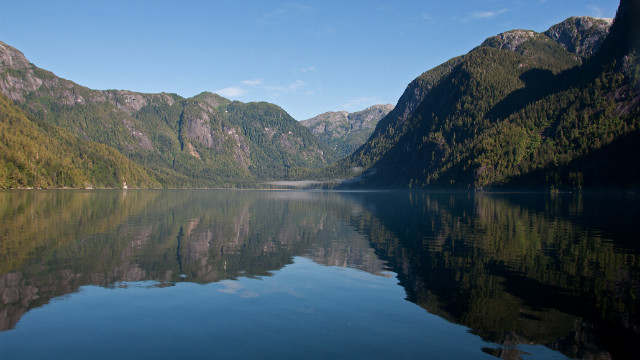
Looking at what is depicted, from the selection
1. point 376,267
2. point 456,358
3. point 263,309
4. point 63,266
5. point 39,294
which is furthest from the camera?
point 376,267

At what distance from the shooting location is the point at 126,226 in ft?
191

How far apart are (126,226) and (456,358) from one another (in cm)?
5252

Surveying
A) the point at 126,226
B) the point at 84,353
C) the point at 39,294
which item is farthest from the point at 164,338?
the point at 126,226

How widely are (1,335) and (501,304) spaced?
24665mm

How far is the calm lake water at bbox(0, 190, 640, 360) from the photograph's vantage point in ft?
58.6

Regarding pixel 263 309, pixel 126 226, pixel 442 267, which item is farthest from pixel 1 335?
pixel 126 226

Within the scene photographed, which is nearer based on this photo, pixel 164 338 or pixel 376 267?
pixel 164 338

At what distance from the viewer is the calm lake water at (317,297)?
1786cm

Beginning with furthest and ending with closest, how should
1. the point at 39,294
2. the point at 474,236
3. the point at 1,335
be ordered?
1. the point at 474,236
2. the point at 39,294
3. the point at 1,335

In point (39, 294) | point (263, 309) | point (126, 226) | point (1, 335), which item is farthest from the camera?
point (126, 226)

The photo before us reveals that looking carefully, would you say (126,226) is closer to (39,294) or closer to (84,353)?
(39,294)

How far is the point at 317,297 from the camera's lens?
2589 cm

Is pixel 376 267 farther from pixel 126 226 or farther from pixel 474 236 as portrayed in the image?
pixel 126 226

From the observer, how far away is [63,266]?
31.8 metres
